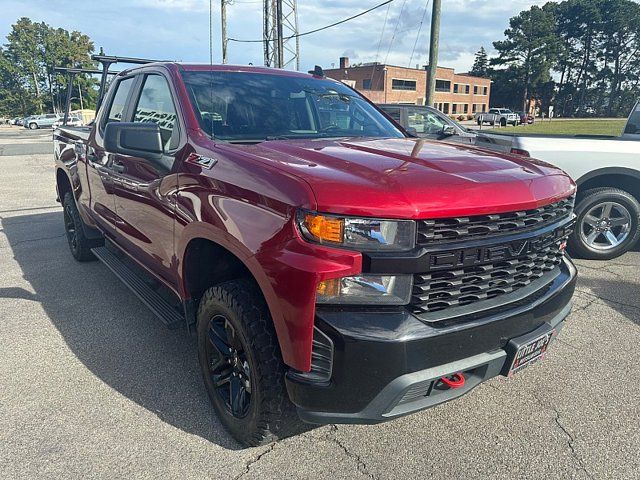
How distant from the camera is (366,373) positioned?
6.15ft

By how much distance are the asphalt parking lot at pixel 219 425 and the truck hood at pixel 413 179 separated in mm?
1261

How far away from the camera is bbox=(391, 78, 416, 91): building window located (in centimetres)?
5997

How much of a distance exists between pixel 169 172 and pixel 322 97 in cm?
138

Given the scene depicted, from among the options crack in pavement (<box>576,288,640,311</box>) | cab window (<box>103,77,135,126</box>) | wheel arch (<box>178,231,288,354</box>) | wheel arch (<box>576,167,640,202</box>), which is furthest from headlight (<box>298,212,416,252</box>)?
wheel arch (<box>576,167,640,202</box>)

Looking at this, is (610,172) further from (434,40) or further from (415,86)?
(415,86)

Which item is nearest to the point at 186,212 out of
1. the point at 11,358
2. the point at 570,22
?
the point at 11,358

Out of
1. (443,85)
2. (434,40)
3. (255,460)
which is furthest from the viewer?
(443,85)

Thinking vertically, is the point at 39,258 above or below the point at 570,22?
below

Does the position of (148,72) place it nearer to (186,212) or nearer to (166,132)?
(166,132)

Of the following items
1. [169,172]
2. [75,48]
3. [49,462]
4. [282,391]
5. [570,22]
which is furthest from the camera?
[570,22]

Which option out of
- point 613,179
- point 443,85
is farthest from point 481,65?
point 613,179

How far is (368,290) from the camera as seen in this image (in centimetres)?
189

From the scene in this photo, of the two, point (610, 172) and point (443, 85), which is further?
point (443, 85)

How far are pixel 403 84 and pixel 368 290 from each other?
63.6 m
